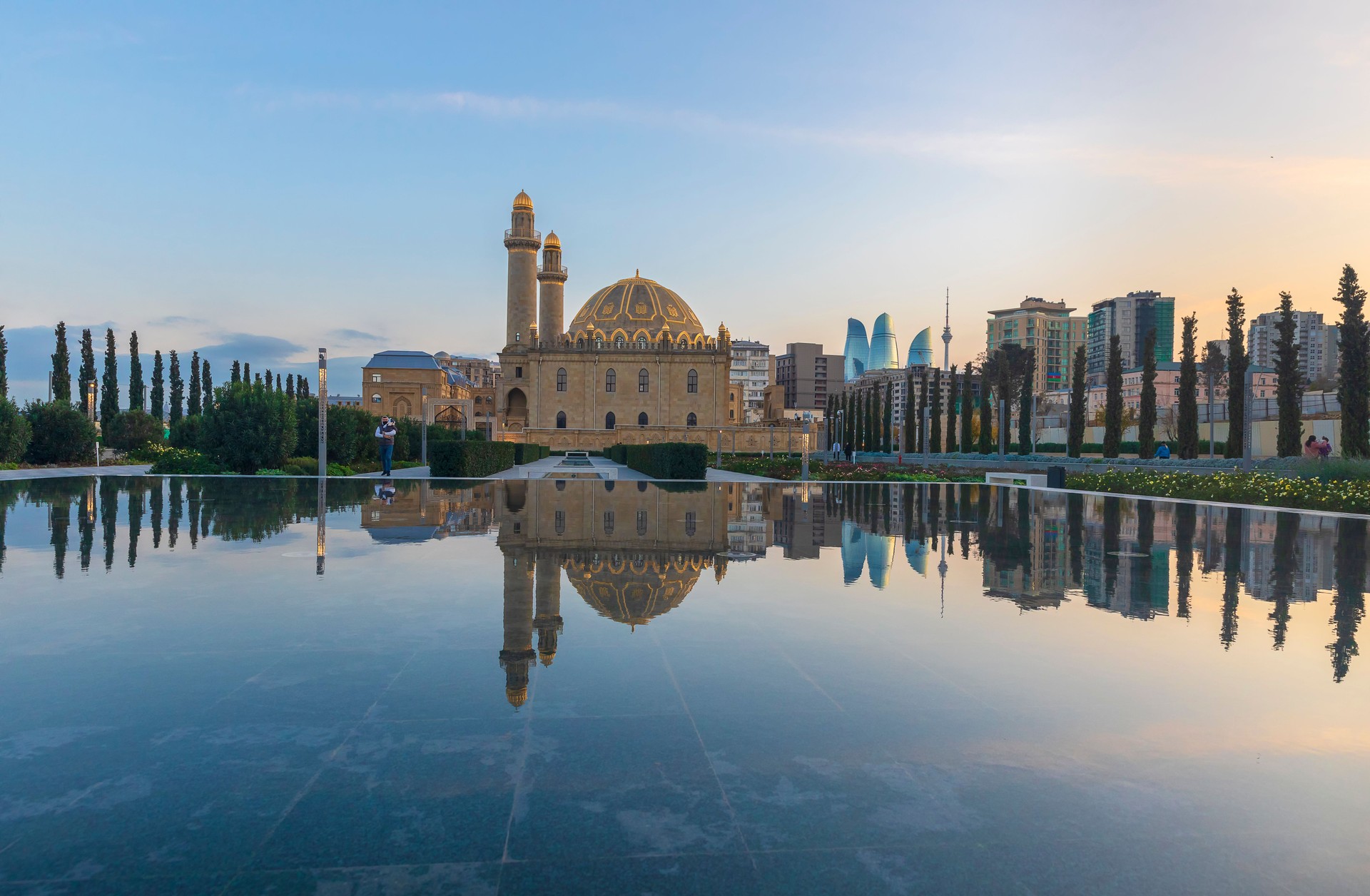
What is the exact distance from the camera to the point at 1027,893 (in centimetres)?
192

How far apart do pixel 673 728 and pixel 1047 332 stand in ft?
457

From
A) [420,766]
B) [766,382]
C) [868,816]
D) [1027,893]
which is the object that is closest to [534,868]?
[420,766]

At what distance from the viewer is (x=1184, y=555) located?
7551 mm

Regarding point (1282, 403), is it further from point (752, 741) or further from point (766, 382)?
point (766, 382)

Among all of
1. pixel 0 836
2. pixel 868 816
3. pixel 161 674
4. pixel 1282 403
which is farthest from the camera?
pixel 1282 403

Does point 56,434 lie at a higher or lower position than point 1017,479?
higher

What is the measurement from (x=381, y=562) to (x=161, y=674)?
9.97 feet

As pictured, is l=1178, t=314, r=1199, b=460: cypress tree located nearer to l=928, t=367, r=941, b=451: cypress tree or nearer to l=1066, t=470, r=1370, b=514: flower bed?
l=1066, t=470, r=1370, b=514: flower bed

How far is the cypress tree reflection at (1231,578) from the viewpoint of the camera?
14.6ft

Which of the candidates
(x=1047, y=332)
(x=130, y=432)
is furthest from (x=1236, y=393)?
(x=1047, y=332)

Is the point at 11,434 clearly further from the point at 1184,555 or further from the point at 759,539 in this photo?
the point at 1184,555

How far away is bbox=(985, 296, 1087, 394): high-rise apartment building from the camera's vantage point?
127312 millimetres

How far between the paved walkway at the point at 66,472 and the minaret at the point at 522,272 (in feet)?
141

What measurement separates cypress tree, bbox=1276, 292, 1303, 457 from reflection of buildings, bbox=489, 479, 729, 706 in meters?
20.2
